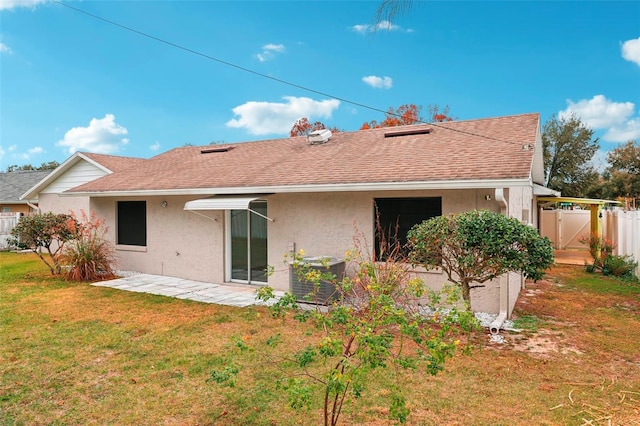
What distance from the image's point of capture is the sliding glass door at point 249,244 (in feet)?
57.7

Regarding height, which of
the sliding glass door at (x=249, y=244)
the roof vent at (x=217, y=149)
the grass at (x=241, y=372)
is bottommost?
the grass at (x=241, y=372)

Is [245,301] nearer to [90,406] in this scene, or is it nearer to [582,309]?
[90,406]

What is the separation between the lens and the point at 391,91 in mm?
26281

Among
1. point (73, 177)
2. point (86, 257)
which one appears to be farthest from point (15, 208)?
point (86, 257)

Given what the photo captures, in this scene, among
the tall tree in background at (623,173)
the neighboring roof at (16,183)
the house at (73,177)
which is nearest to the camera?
the house at (73,177)

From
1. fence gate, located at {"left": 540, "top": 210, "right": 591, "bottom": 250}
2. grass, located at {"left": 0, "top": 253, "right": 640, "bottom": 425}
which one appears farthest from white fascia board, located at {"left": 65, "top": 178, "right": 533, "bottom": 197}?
fence gate, located at {"left": 540, "top": 210, "right": 591, "bottom": 250}

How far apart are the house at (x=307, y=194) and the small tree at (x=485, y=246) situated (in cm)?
156

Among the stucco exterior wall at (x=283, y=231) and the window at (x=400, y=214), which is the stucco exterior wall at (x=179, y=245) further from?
the window at (x=400, y=214)

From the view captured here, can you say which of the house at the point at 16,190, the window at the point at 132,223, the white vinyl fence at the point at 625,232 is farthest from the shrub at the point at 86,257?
the white vinyl fence at the point at 625,232

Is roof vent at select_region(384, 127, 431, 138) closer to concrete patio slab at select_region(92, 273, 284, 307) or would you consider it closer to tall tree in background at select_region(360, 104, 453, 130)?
concrete patio slab at select_region(92, 273, 284, 307)

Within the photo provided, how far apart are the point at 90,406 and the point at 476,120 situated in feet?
60.7

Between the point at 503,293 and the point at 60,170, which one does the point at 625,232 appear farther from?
the point at 60,170

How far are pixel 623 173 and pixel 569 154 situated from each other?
6466 mm

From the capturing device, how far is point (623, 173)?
162 feet
